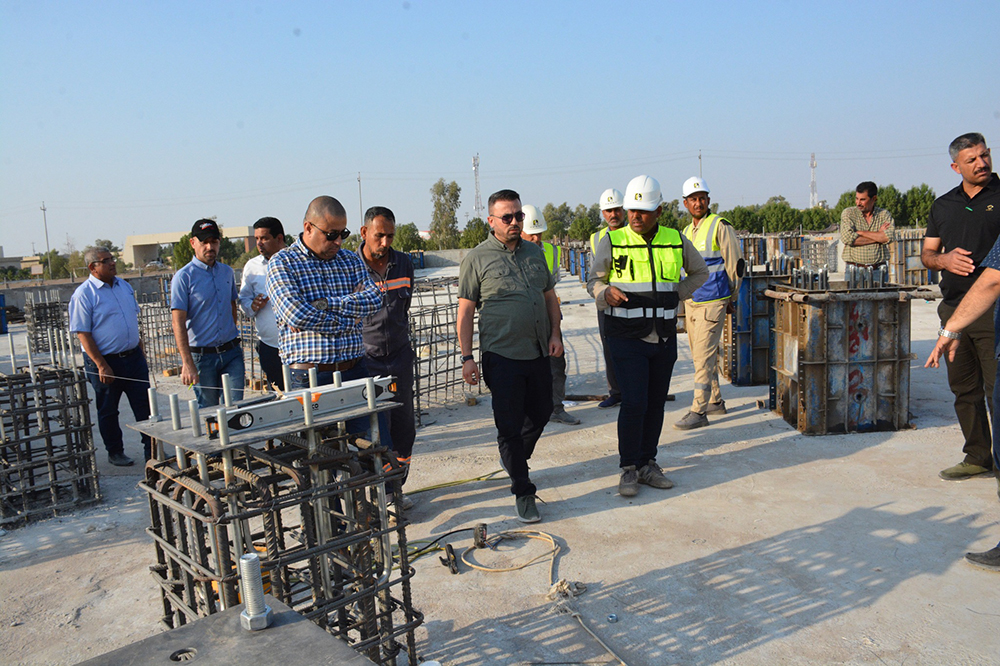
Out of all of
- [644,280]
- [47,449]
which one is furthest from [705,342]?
[47,449]

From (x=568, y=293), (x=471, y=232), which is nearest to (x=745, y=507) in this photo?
(x=568, y=293)

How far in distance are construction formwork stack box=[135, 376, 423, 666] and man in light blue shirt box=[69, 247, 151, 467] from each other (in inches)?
141

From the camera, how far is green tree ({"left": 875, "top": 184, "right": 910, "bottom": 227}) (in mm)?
53906

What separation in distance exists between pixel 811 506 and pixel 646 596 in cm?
168

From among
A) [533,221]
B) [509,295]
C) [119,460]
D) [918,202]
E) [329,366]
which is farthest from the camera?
[918,202]

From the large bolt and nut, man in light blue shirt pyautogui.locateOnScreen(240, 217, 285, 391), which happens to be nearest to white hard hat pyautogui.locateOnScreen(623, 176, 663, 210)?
man in light blue shirt pyautogui.locateOnScreen(240, 217, 285, 391)

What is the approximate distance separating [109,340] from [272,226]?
5.66 ft

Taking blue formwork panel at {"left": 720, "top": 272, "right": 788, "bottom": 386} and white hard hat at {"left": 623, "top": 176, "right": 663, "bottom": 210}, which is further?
blue formwork panel at {"left": 720, "top": 272, "right": 788, "bottom": 386}

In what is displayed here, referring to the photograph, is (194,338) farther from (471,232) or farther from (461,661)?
(471,232)

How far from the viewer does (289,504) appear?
240 centimetres

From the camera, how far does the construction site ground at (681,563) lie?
3127mm

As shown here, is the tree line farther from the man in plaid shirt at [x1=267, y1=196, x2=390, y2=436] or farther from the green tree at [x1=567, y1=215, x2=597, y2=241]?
the man in plaid shirt at [x1=267, y1=196, x2=390, y2=436]

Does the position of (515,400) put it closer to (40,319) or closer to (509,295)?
(509,295)

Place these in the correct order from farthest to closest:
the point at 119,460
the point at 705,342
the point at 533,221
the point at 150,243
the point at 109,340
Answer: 1. the point at 150,243
2. the point at 533,221
3. the point at 705,342
4. the point at 119,460
5. the point at 109,340
